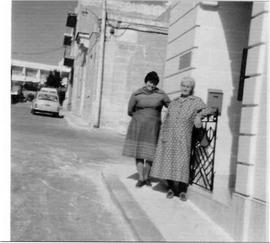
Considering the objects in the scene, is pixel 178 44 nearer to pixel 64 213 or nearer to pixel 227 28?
pixel 227 28

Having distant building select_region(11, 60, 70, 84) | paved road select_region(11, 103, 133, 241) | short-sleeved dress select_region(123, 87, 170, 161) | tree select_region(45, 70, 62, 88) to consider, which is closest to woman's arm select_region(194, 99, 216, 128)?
short-sleeved dress select_region(123, 87, 170, 161)

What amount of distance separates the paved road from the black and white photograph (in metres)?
0.01

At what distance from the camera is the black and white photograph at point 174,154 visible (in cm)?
363

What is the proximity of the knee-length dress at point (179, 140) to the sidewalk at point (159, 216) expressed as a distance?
0.35 metres

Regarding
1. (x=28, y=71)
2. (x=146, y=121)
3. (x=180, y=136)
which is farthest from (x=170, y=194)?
(x=28, y=71)

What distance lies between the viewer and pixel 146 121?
5.33m

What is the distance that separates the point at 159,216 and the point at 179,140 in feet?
3.07

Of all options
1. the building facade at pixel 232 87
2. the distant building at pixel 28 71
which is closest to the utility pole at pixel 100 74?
the building facade at pixel 232 87

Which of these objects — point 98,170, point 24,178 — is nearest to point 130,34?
point 98,170

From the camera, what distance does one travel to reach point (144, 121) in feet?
17.5

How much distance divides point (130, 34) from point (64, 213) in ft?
40.8

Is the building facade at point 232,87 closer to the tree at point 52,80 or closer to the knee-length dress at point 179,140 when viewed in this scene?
the knee-length dress at point 179,140

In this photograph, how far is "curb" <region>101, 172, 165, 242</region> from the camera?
3672 mm

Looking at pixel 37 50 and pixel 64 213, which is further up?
pixel 37 50
